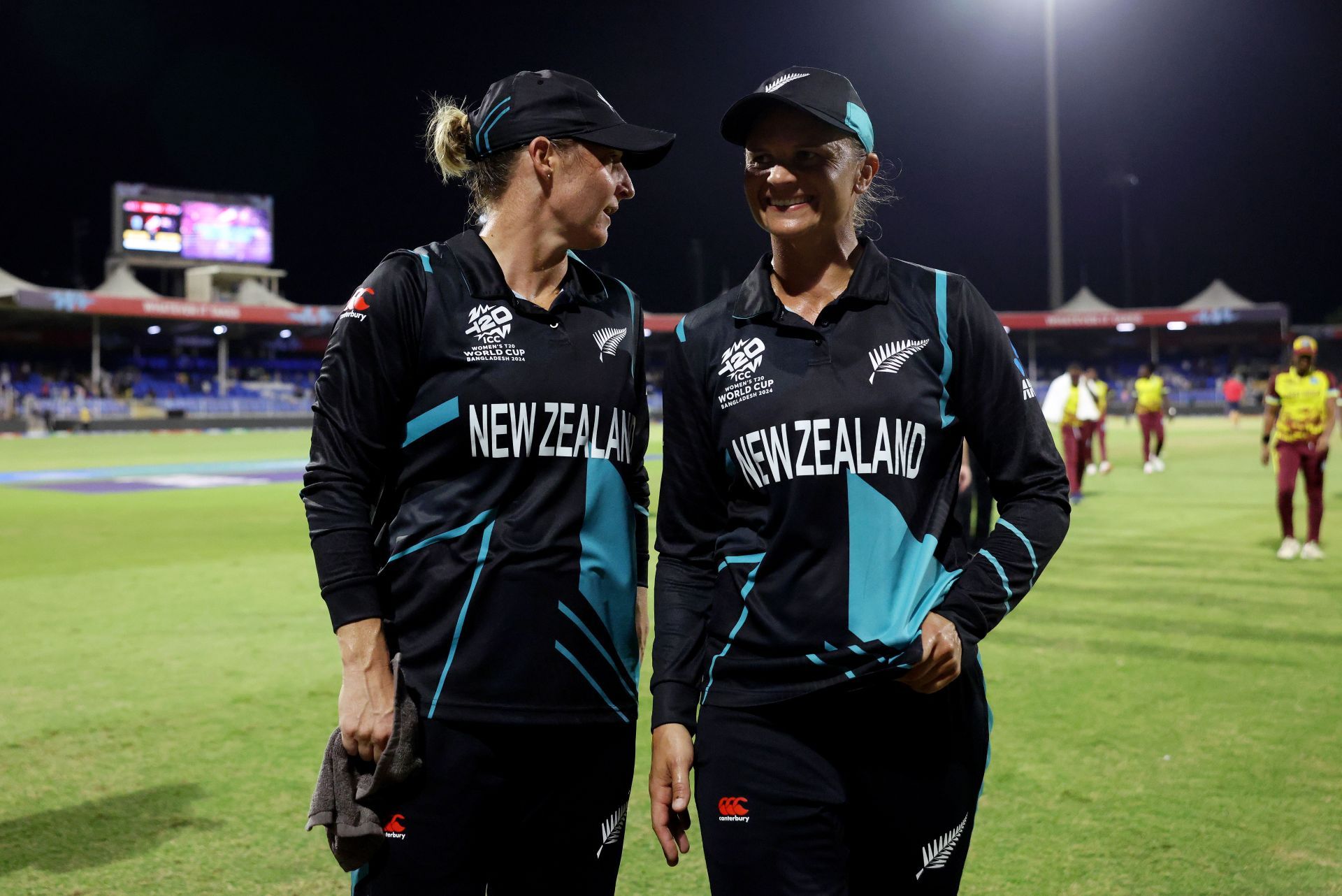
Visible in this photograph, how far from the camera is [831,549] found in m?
2.07

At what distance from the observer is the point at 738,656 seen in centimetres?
212

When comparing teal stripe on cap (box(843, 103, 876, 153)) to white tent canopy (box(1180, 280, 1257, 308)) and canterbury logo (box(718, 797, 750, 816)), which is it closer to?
canterbury logo (box(718, 797, 750, 816))

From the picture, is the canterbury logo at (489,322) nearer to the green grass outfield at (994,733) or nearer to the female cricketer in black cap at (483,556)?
the female cricketer in black cap at (483,556)

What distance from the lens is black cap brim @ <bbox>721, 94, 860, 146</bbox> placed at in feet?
6.95

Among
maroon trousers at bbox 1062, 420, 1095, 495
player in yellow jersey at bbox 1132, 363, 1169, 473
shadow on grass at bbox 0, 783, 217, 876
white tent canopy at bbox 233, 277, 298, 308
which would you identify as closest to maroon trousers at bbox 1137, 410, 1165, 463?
player in yellow jersey at bbox 1132, 363, 1169, 473

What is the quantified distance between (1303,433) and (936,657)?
9.34 meters

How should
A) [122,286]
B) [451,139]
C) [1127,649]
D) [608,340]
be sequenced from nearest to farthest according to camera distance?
[608,340] → [451,139] → [1127,649] → [122,286]

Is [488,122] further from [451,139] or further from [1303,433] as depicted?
[1303,433]

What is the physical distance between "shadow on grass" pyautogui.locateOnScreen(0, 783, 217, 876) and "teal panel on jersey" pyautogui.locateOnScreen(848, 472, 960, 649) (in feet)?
9.48

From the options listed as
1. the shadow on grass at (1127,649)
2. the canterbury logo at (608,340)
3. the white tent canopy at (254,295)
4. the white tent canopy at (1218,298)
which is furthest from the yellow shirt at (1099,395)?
the white tent canopy at (1218,298)

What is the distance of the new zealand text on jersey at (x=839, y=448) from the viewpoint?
2070 millimetres

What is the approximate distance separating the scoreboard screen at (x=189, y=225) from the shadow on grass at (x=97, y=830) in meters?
56.6

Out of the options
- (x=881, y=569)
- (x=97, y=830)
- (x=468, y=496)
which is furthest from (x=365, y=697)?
(x=97, y=830)

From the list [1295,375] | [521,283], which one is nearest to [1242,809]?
[521,283]
